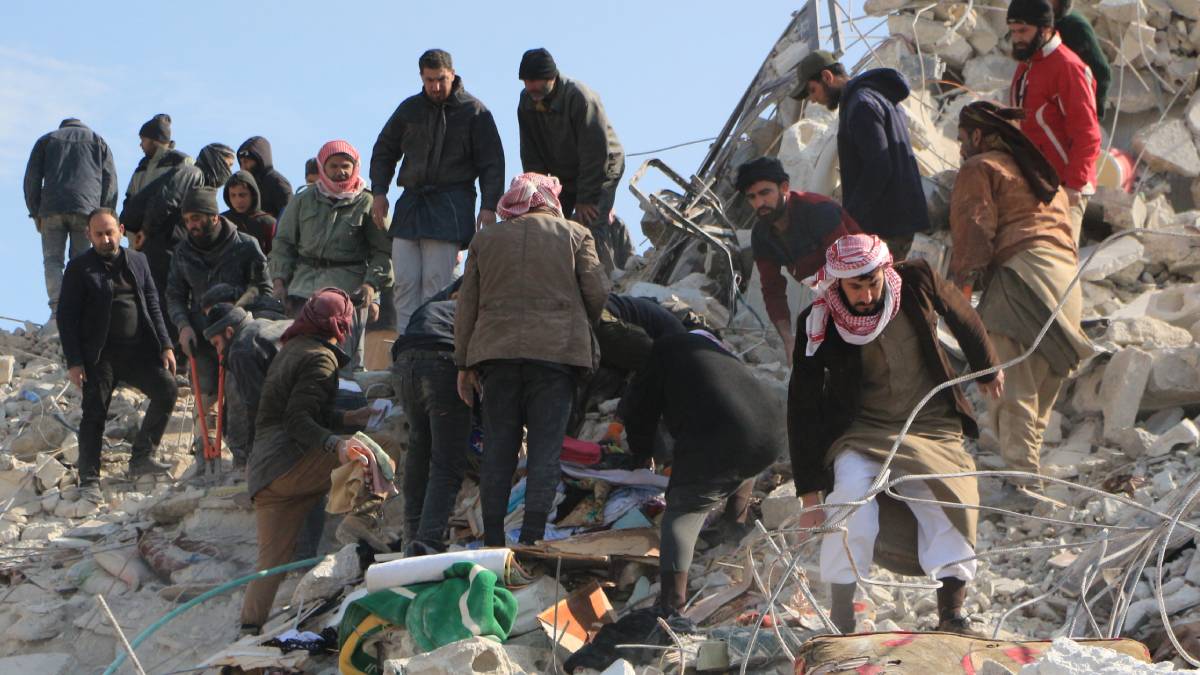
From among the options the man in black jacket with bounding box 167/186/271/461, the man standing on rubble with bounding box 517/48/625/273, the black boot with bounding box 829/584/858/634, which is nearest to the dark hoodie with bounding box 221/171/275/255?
the man in black jacket with bounding box 167/186/271/461

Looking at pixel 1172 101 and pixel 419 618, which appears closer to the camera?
pixel 419 618

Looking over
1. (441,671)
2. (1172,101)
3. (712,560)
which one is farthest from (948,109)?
(441,671)

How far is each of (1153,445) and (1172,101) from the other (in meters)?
4.65

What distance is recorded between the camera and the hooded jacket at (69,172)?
11734mm

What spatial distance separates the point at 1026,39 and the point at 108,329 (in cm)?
552

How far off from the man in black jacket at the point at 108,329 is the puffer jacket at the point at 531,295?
339 cm

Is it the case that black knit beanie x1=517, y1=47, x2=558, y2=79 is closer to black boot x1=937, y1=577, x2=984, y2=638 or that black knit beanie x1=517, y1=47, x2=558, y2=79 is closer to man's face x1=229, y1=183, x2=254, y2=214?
man's face x1=229, y1=183, x2=254, y2=214

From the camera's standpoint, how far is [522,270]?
688 centimetres

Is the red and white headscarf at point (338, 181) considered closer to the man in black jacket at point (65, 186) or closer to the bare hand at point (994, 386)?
the man in black jacket at point (65, 186)

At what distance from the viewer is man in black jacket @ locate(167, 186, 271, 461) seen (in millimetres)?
9484

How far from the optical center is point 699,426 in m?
6.44

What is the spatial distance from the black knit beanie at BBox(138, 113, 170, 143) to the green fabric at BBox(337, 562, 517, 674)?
5.96 m

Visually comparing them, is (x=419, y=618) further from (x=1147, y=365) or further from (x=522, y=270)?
(x=1147, y=365)

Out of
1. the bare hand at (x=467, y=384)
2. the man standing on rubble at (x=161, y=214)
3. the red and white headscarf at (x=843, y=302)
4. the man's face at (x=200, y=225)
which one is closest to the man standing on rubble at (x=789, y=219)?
the bare hand at (x=467, y=384)
